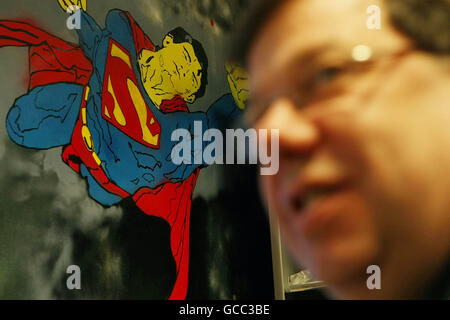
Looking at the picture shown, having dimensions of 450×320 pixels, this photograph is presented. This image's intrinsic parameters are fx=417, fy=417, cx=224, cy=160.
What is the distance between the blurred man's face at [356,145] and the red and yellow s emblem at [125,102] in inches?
37.5

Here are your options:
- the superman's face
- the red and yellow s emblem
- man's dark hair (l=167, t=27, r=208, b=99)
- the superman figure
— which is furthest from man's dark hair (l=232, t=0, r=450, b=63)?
man's dark hair (l=167, t=27, r=208, b=99)

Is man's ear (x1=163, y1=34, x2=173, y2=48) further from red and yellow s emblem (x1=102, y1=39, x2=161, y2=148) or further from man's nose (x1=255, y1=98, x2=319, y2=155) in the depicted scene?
man's nose (x1=255, y1=98, x2=319, y2=155)

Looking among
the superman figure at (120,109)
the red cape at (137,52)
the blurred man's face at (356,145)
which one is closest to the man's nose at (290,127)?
the blurred man's face at (356,145)

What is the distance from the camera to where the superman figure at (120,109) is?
0.95 meters

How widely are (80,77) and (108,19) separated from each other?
0.22 meters

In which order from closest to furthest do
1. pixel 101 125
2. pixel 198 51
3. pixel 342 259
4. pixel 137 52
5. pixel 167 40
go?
pixel 342 259
pixel 101 125
pixel 137 52
pixel 167 40
pixel 198 51

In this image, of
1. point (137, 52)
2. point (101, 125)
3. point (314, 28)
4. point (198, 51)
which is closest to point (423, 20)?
point (314, 28)

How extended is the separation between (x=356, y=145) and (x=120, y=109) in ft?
3.36

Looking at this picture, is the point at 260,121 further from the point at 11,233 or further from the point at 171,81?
the point at 171,81

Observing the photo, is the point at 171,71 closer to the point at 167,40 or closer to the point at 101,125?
the point at 167,40

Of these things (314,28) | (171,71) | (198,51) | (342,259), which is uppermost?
→ (198,51)

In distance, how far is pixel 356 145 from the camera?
0.60ft

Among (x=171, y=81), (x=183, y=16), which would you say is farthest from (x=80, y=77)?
(x=183, y=16)
